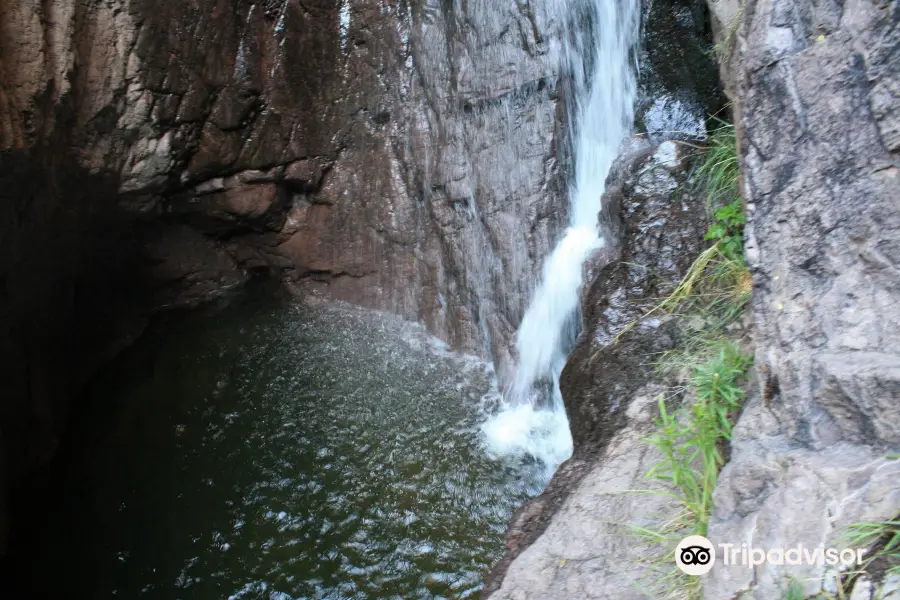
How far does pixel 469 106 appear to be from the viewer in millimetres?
5348

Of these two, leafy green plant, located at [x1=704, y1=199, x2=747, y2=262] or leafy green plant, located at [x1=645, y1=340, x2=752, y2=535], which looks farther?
leafy green plant, located at [x1=704, y1=199, x2=747, y2=262]

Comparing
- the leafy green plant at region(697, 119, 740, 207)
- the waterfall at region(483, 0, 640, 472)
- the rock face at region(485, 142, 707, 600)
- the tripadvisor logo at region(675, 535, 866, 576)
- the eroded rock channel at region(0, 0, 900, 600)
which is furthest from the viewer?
the waterfall at region(483, 0, 640, 472)

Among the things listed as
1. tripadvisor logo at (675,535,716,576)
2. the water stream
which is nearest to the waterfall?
the water stream

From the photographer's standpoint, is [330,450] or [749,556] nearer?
[749,556]

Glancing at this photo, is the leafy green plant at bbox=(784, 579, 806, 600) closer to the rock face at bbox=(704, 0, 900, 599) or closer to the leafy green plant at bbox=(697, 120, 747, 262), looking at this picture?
the rock face at bbox=(704, 0, 900, 599)

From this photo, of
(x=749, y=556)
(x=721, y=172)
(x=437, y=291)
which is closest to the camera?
(x=749, y=556)

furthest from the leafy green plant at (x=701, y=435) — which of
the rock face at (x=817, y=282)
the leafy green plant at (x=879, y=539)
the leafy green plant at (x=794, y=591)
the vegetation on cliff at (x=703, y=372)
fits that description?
the leafy green plant at (x=879, y=539)

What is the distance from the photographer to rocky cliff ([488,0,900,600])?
1.75 metres

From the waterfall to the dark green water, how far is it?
1.76 ft

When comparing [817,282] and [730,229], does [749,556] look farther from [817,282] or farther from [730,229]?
[730,229]

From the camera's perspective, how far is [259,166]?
236 inches

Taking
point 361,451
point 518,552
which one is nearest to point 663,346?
point 518,552

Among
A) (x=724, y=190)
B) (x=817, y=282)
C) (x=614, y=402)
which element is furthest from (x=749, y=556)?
(x=724, y=190)

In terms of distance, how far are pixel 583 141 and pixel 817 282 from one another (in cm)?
310
